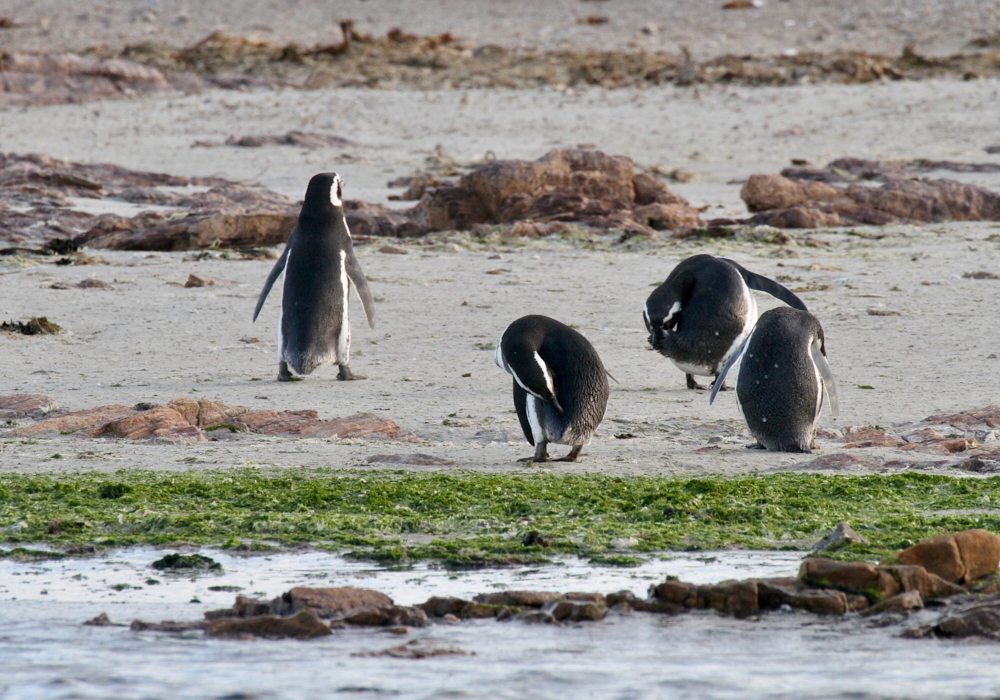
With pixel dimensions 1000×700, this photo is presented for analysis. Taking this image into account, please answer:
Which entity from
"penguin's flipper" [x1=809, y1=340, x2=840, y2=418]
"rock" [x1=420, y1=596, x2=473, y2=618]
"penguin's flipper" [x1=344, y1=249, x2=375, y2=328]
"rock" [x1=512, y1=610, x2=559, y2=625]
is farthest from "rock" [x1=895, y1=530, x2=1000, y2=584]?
"penguin's flipper" [x1=344, y1=249, x2=375, y2=328]

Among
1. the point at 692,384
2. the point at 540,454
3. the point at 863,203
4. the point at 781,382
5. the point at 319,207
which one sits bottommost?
the point at 540,454

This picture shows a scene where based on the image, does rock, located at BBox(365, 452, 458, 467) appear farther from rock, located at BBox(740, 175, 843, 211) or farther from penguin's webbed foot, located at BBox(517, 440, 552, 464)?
rock, located at BBox(740, 175, 843, 211)

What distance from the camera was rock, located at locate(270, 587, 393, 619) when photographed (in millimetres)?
2842

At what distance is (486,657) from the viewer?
2.57m

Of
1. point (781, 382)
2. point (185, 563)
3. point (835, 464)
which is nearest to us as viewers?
point (185, 563)

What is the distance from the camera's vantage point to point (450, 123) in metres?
16.2

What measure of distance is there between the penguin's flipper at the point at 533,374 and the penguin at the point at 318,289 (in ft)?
6.05

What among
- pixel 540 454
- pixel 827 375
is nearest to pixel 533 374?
pixel 540 454

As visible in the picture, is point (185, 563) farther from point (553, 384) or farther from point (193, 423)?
point (193, 423)

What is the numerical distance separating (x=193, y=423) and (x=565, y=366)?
4.71 ft

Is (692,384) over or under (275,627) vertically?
over

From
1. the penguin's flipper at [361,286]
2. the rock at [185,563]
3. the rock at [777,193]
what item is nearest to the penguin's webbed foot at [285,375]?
the penguin's flipper at [361,286]

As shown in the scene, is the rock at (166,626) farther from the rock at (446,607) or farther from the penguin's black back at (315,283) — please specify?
the penguin's black back at (315,283)

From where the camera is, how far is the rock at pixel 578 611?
2809 mm
